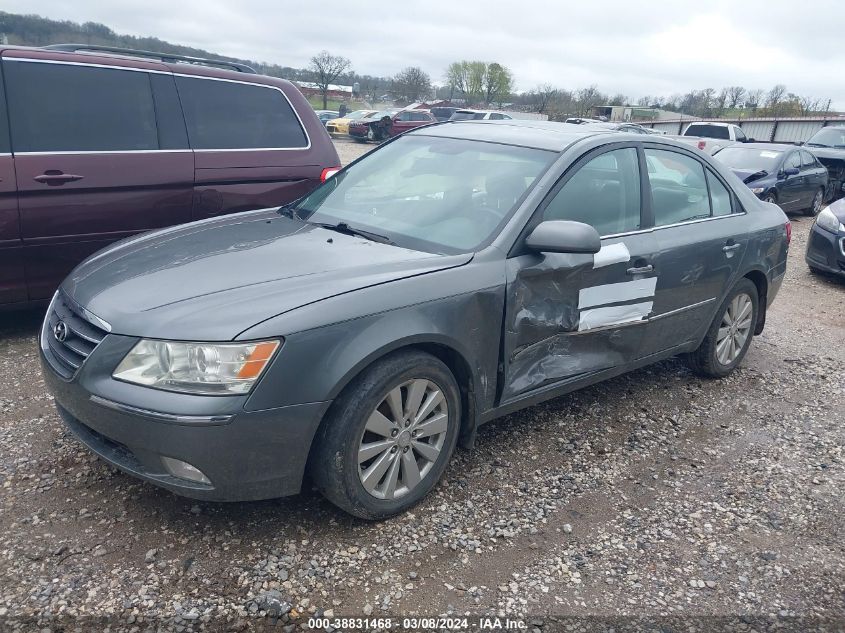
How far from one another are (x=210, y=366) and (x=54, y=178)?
9.03 feet

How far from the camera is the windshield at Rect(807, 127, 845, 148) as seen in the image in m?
16.5

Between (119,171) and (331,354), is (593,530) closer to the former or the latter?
(331,354)

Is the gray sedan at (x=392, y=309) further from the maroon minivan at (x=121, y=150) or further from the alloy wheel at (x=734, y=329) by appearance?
the maroon minivan at (x=121, y=150)

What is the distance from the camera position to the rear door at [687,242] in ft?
12.8

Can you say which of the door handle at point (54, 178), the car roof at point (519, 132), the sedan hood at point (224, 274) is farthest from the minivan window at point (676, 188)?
the door handle at point (54, 178)

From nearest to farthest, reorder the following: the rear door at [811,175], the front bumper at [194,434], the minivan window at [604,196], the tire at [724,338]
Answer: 1. the front bumper at [194,434]
2. the minivan window at [604,196]
3. the tire at [724,338]
4. the rear door at [811,175]

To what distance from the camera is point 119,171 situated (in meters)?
4.59

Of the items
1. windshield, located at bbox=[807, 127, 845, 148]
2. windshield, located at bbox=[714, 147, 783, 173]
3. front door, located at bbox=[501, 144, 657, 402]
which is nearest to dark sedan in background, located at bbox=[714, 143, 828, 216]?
windshield, located at bbox=[714, 147, 783, 173]

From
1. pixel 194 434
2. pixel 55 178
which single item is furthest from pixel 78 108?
pixel 194 434

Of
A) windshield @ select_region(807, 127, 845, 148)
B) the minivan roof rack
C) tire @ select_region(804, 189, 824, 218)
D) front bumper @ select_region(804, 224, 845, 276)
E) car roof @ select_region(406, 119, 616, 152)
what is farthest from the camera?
windshield @ select_region(807, 127, 845, 148)

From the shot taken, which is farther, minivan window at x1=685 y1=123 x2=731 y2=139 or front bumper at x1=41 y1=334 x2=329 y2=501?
minivan window at x1=685 y1=123 x2=731 y2=139

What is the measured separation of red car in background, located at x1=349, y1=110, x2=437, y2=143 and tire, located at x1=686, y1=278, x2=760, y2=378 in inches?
960

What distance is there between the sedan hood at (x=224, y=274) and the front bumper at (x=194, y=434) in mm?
215

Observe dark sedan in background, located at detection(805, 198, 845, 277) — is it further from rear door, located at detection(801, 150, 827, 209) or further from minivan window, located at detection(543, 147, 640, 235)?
rear door, located at detection(801, 150, 827, 209)
